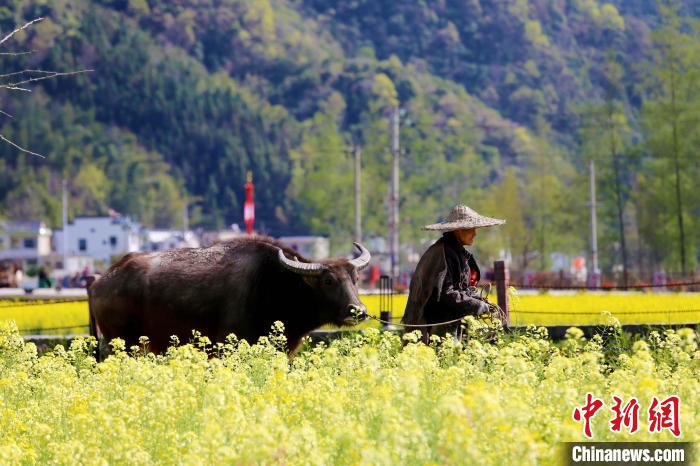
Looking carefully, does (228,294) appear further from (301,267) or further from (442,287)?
(442,287)

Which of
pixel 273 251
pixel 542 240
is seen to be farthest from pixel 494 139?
pixel 273 251

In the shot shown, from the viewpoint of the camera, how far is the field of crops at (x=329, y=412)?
6160mm

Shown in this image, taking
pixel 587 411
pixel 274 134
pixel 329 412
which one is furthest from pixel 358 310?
pixel 274 134

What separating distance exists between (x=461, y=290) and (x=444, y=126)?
496ft

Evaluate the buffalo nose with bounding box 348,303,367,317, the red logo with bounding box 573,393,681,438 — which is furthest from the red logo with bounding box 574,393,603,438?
the buffalo nose with bounding box 348,303,367,317

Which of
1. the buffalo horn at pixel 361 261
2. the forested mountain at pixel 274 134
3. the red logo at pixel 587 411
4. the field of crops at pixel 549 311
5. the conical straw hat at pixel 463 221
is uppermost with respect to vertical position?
the forested mountain at pixel 274 134

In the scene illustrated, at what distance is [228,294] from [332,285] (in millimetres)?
1067

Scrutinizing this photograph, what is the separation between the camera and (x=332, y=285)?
1334 centimetres

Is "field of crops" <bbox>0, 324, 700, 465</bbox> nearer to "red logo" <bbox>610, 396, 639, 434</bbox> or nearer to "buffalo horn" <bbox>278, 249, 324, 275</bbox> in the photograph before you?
"red logo" <bbox>610, 396, 639, 434</bbox>

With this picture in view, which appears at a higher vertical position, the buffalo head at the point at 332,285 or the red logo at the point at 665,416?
the buffalo head at the point at 332,285

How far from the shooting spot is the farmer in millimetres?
11320

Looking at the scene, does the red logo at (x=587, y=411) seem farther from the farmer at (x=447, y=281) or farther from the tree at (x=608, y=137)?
the tree at (x=608, y=137)

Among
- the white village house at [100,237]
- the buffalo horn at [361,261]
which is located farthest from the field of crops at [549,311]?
the white village house at [100,237]

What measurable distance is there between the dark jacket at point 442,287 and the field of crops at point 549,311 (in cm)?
641
